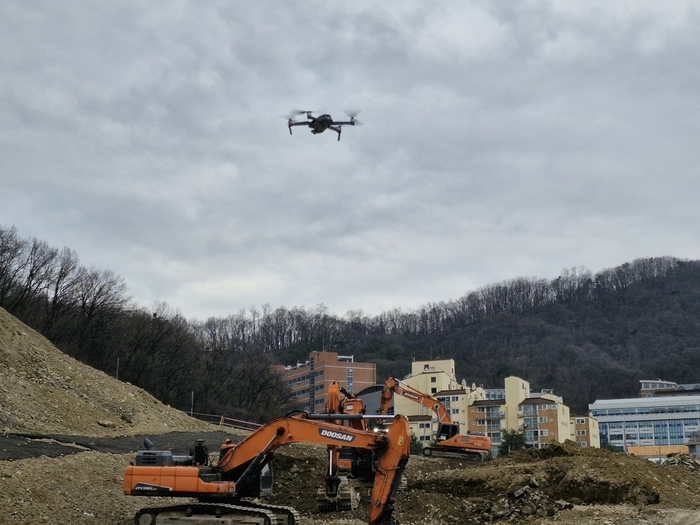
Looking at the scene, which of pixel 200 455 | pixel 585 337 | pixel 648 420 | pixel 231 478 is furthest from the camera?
pixel 585 337

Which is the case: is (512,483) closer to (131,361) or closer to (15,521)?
(15,521)

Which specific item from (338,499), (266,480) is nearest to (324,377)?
(338,499)

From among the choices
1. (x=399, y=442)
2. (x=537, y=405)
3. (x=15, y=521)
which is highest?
(x=537, y=405)

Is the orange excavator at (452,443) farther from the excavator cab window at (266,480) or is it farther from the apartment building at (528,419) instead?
the apartment building at (528,419)

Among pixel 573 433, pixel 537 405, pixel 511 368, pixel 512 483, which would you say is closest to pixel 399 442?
pixel 512 483

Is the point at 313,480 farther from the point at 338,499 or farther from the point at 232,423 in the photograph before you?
the point at 232,423

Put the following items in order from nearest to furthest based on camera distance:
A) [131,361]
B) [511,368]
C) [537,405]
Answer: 1. [131,361]
2. [537,405]
3. [511,368]

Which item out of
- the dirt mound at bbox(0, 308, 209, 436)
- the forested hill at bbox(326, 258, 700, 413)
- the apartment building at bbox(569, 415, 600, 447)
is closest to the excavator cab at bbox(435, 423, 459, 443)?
the dirt mound at bbox(0, 308, 209, 436)

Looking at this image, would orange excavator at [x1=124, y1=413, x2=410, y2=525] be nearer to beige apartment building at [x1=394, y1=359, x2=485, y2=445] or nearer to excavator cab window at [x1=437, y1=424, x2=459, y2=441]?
excavator cab window at [x1=437, y1=424, x2=459, y2=441]
